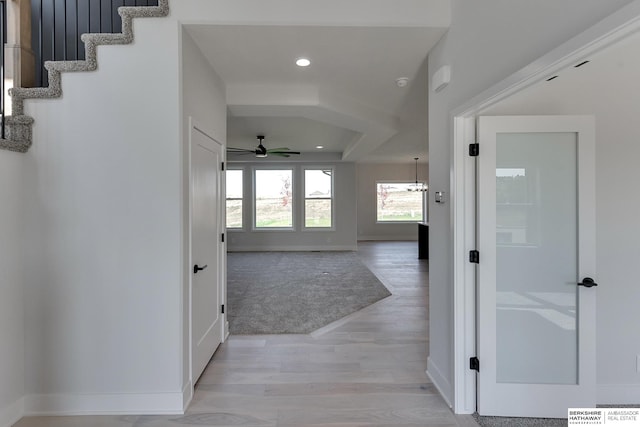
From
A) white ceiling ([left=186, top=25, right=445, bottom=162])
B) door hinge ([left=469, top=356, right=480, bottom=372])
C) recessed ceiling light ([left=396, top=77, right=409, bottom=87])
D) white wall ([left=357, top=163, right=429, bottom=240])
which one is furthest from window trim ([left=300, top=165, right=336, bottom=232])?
door hinge ([left=469, top=356, right=480, bottom=372])

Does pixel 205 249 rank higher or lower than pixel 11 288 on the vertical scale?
higher

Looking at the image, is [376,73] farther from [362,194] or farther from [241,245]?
[362,194]

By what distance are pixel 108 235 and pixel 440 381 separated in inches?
105

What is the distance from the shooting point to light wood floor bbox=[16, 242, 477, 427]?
6.89ft

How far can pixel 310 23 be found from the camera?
2234 millimetres

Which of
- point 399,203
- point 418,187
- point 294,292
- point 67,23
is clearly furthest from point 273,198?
point 67,23

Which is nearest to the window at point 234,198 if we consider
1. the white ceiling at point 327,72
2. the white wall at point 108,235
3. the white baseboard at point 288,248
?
the white baseboard at point 288,248

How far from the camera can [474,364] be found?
215cm

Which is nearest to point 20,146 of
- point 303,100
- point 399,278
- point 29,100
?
point 29,100

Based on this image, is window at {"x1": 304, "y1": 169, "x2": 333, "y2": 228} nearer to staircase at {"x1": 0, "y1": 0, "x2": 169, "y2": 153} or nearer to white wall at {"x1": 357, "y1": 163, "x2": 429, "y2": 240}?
white wall at {"x1": 357, "y1": 163, "x2": 429, "y2": 240}

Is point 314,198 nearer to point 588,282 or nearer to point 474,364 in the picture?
point 474,364

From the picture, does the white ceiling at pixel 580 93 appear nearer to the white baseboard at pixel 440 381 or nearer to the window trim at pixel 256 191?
the white baseboard at pixel 440 381

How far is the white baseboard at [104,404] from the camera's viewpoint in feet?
7.04

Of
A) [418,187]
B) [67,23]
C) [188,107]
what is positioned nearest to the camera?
[188,107]
